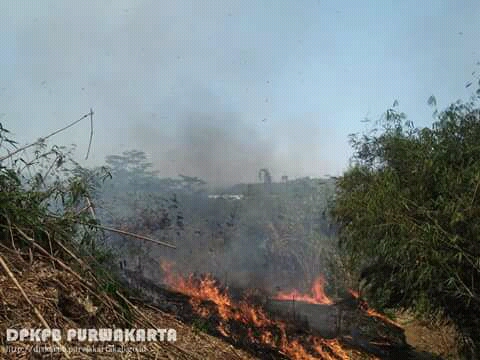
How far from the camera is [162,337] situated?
3.43 m

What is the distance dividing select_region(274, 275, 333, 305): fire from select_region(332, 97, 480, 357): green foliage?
7776mm

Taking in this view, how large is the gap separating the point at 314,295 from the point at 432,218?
40.0 feet

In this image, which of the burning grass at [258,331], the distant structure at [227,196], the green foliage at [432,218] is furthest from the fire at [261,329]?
the distant structure at [227,196]

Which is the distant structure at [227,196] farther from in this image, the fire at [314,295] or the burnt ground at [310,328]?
the burnt ground at [310,328]

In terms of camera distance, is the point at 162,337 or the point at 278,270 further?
the point at 278,270

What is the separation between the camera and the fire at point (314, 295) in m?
15.0

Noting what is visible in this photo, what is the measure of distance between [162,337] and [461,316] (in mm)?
6053

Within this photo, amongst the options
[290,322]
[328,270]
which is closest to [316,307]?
[328,270]

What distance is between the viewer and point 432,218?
5047 millimetres

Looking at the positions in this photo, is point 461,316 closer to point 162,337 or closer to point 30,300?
point 162,337

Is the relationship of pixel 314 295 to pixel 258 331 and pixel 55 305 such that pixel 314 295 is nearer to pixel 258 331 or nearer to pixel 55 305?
pixel 258 331

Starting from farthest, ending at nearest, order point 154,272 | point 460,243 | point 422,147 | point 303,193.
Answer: point 303,193 < point 154,272 < point 422,147 < point 460,243

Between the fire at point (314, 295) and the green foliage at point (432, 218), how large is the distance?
306 inches

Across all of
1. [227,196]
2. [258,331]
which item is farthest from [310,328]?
[227,196]
